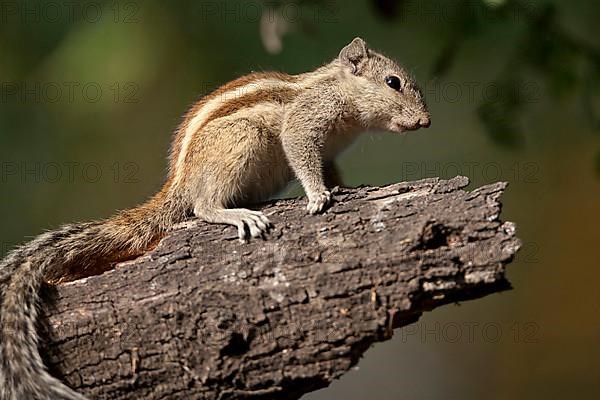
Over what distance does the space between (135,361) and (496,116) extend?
6.04 feet

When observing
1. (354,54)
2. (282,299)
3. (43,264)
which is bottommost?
(282,299)

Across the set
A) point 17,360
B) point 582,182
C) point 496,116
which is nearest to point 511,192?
point 582,182

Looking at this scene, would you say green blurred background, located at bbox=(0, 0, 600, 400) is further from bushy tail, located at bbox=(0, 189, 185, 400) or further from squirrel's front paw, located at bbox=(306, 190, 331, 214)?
squirrel's front paw, located at bbox=(306, 190, 331, 214)

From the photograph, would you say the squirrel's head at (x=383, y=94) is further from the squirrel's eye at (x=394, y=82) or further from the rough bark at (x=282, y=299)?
the rough bark at (x=282, y=299)

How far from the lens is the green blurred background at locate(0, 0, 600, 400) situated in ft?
16.6

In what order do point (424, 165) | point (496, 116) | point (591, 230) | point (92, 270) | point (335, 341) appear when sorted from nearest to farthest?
1. point (335, 341)
2. point (92, 270)
3. point (496, 116)
4. point (424, 165)
5. point (591, 230)

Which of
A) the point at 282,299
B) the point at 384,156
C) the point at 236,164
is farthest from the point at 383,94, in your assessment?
the point at 384,156

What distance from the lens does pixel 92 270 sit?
2.61 meters

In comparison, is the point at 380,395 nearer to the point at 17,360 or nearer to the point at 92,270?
the point at 92,270

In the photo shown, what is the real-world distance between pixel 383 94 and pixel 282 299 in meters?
1.13

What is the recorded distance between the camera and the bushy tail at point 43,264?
7.07 feet

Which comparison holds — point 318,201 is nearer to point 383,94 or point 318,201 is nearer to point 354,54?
point 383,94

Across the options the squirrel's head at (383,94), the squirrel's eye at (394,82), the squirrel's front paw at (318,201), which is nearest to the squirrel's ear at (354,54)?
the squirrel's head at (383,94)

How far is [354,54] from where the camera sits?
3096 mm
